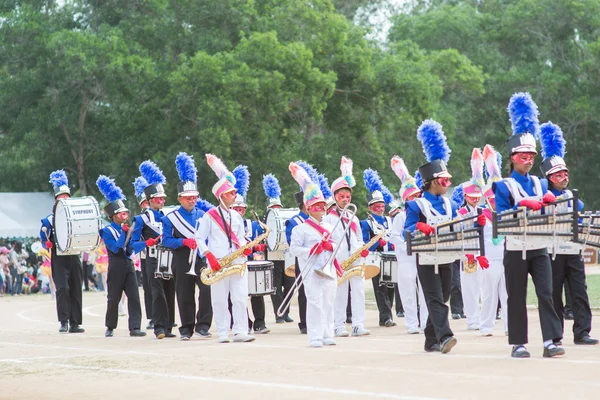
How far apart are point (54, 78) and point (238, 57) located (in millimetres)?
7958

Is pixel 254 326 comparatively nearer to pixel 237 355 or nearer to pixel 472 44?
pixel 237 355

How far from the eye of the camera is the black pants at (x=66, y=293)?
59.3 ft

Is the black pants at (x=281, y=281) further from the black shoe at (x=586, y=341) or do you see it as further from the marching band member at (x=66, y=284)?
the black shoe at (x=586, y=341)

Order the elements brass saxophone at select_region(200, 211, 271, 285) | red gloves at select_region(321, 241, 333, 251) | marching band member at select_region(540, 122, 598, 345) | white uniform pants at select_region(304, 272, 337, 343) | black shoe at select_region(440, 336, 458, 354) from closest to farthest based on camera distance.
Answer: black shoe at select_region(440, 336, 458, 354), marching band member at select_region(540, 122, 598, 345), white uniform pants at select_region(304, 272, 337, 343), red gloves at select_region(321, 241, 333, 251), brass saxophone at select_region(200, 211, 271, 285)

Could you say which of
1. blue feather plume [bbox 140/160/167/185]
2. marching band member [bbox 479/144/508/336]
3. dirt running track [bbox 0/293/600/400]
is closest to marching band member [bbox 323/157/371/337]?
dirt running track [bbox 0/293/600/400]

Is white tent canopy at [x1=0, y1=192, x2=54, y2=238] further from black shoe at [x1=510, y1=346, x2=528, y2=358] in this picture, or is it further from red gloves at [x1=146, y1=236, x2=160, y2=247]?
black shoe at [x1=510, y1=346, x2=528, y2=358]

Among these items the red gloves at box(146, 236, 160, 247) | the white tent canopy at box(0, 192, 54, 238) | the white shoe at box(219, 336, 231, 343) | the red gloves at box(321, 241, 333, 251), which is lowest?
the white shoe at box(219, 336, 231, 343)

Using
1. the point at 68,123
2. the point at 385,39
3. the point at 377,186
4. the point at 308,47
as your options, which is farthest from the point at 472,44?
the point at 377,186

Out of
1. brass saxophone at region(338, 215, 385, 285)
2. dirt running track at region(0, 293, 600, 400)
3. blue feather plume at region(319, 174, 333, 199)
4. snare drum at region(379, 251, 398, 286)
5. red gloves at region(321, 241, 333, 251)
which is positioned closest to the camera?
dirt running track at region(0, 293, 600, 400)

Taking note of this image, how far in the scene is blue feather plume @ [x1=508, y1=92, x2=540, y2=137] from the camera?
→ 11.8 meters

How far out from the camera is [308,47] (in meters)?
42.9

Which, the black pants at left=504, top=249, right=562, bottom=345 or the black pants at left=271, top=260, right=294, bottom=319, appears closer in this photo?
the black pants at left=504, top=249, right=562, bottom=345

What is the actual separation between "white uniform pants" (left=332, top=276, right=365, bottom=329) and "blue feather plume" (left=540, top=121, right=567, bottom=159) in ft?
12.9

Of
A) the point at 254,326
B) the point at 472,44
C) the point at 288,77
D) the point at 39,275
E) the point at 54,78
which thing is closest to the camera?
the point at 254,326
